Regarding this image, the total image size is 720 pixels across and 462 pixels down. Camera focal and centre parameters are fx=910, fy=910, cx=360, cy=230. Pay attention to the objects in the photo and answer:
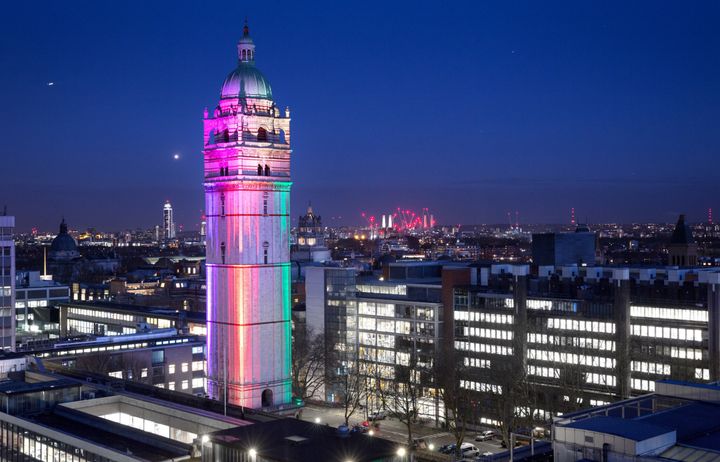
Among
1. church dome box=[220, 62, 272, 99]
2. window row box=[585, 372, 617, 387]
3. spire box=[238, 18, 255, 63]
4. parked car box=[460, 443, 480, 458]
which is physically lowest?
parked car box=[460, 443, 480, 458]

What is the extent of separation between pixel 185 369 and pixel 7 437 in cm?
4158

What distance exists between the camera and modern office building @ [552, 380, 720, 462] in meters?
33.8

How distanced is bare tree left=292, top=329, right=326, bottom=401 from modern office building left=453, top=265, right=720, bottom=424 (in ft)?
47.2

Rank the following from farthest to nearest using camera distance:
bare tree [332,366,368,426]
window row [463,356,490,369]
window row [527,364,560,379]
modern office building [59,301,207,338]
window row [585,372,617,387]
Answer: modern office building [59,301,207,338] → window row [463,356,490,369] → bare tree [332,366,368,426] → window row [527,364,560,379] → window row [585,372,617,387]

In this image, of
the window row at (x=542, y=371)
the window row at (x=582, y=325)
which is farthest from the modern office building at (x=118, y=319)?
the window row at (x=582, y=325)

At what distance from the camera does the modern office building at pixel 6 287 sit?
94.1 metres

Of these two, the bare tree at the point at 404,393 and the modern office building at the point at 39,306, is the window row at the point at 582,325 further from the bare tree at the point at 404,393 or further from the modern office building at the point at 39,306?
the modern office building at the point at 39,306

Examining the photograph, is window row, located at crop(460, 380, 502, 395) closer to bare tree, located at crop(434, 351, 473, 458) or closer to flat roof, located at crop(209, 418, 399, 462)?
bare tree, located at crop(434, 351, 473, 458)

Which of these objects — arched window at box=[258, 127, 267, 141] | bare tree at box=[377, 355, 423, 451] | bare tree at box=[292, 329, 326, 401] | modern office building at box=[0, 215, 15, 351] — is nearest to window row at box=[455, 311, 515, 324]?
bare tree at box=[377, 355, 423, 451]

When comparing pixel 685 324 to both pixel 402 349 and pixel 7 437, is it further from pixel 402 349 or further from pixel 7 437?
pixel 7 437

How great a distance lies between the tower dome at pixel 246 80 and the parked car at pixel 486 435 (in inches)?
1360

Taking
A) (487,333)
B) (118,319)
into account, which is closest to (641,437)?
(487,333)

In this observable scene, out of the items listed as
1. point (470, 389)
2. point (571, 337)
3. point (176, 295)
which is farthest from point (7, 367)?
point (176, 295)

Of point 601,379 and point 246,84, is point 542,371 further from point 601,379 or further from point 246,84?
point 246,84
